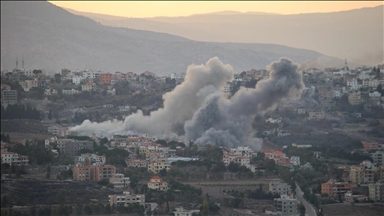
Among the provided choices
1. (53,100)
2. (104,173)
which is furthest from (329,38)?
(104,173)

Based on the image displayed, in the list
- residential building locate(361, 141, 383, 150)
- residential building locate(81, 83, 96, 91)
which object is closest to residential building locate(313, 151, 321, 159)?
residential building locate(361, 141, 383, 150)

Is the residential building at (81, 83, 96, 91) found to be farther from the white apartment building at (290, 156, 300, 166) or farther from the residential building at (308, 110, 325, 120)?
the white apartment building at (290, 156, 300, 166)

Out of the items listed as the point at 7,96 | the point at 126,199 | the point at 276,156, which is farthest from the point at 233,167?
the point at 7,96

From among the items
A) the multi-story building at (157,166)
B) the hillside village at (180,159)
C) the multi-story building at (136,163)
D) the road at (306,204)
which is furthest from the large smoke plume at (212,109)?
the road at (306,204)

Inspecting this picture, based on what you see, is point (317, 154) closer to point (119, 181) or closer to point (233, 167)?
point (233, 167)

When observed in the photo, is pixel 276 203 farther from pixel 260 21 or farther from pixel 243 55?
pixel 260 21
